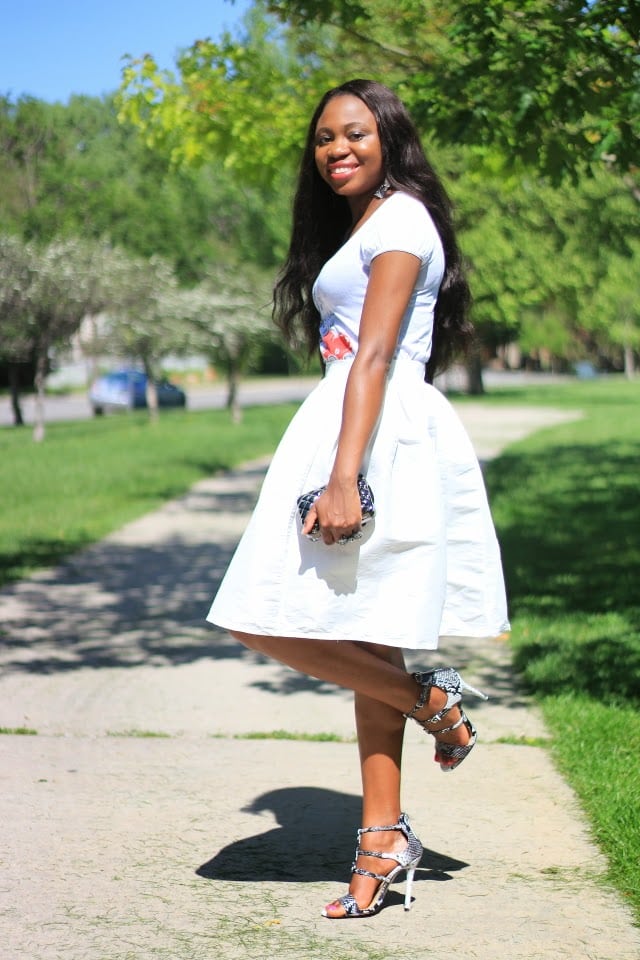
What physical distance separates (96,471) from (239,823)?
13804 mm

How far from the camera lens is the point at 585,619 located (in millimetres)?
7223

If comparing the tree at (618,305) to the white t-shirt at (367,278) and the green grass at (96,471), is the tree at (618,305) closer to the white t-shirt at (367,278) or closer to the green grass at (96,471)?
the green grass at (96,471)

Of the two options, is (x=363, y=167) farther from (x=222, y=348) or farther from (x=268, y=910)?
(x=222, y=348)

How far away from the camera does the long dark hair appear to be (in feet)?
10.8

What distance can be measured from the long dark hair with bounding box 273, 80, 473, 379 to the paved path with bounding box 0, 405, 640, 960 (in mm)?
1313

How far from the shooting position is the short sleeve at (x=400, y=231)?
312 centimetres

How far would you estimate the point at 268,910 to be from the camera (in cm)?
321

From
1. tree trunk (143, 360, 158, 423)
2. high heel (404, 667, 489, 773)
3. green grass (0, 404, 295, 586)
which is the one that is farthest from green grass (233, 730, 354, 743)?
tree trunk (143, 360, 158, 423)

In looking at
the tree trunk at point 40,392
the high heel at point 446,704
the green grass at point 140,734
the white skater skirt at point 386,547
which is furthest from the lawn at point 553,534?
the green grass at point 140,734

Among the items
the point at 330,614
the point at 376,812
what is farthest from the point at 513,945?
the point at 330,614

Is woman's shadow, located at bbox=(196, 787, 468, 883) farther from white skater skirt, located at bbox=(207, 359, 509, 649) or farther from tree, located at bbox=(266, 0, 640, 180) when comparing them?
tree, located at bbox=(266, 0, 640, 180)

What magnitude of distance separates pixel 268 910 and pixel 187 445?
779 inches

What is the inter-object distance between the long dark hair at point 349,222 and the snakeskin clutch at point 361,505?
571 millimetres

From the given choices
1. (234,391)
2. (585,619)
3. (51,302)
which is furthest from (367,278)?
(234,391)
